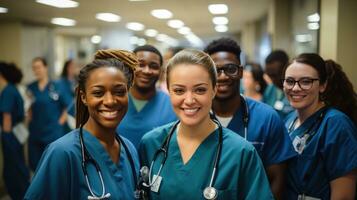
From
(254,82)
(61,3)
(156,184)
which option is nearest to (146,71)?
(156,184)

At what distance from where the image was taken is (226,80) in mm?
1674

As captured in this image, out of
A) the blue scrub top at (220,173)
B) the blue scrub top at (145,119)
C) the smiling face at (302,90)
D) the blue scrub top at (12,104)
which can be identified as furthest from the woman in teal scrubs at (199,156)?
the blue scrub top at (12,104)

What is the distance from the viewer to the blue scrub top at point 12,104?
148 inches

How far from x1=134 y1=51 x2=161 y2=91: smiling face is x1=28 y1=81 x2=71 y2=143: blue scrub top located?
7.12 ft

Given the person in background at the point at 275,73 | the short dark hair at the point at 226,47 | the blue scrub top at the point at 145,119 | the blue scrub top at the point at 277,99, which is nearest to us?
the short dark hair at the point at 226,47

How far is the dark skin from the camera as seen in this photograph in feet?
5.30

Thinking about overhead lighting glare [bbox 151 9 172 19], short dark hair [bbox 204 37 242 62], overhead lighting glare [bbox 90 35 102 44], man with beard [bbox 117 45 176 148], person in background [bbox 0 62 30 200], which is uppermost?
overhead lighting glare [bbox 151 9 172 19]

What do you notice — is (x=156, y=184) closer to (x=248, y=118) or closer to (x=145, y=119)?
(x=248, y=118)

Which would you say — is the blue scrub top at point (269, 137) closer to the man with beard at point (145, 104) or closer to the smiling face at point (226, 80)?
the smiling face at point (226, 80)

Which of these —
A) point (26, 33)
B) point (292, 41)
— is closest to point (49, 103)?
point (292, 41)

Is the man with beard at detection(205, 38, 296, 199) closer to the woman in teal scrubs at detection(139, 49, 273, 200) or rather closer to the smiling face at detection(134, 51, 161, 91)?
the woman in teal scrubs at detection(139, 49, 273, 200)

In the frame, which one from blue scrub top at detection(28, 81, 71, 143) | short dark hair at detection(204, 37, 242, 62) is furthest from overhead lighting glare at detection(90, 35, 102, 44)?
short dark hair at detection(204, 37, 242, 62)

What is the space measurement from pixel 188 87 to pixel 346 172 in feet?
2.89

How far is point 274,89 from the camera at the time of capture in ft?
11.9
